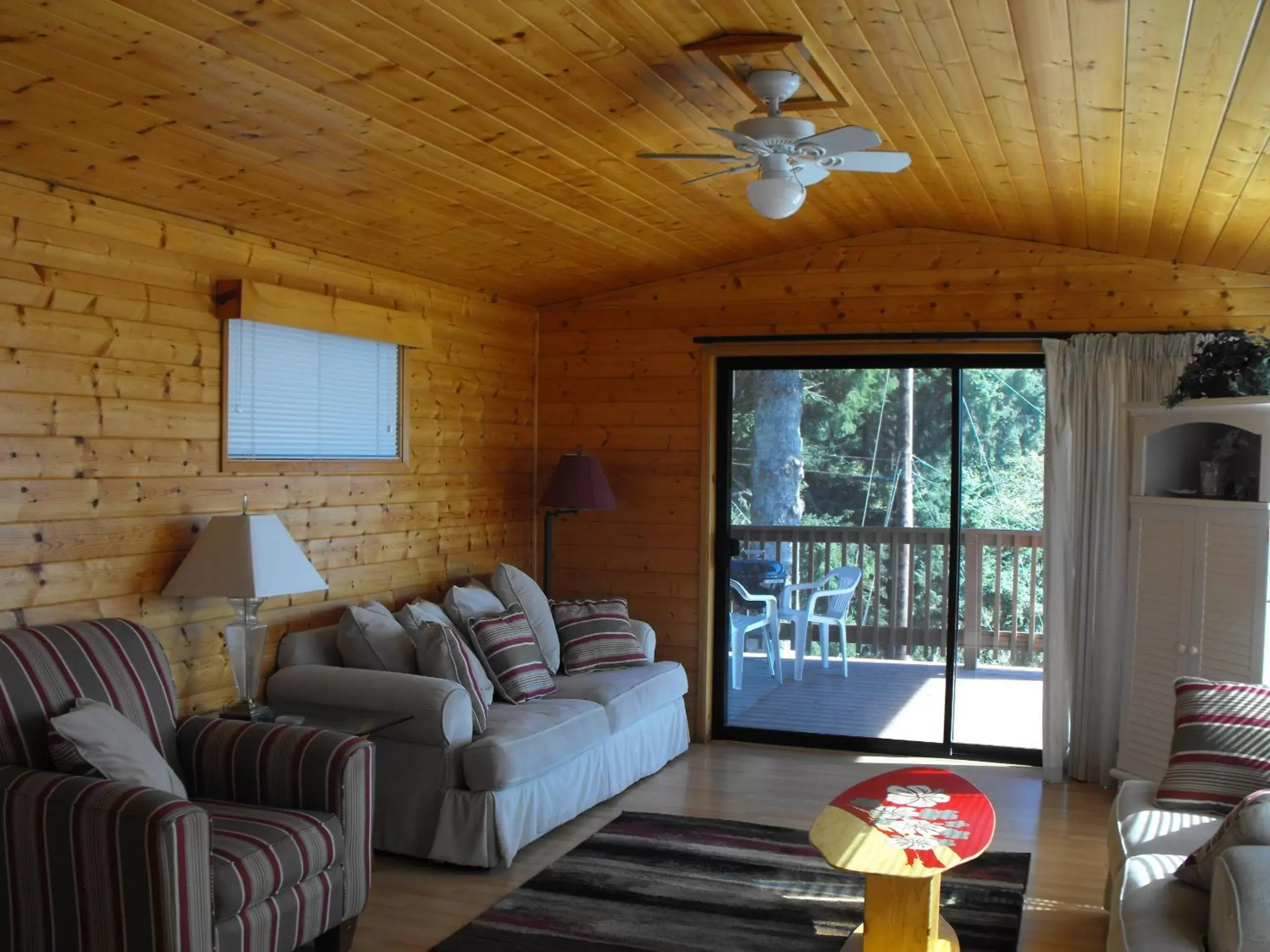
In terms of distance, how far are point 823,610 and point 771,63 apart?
3.73 metres

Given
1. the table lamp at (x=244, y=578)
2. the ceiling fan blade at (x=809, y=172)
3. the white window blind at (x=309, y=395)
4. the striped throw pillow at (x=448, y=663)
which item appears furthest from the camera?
the striped throw pillow at (x=448, y=663)

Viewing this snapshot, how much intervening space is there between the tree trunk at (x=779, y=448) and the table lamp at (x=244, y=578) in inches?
113

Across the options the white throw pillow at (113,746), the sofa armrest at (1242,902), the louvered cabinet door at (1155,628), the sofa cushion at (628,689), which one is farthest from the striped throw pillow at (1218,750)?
the white throw pillow at (113,746)

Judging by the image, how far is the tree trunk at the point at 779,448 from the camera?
21.1ft

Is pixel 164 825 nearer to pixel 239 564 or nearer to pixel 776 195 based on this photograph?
pixel 239 564

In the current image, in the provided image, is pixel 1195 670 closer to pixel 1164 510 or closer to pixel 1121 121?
pixel 1164 510

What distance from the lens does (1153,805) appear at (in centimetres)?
359

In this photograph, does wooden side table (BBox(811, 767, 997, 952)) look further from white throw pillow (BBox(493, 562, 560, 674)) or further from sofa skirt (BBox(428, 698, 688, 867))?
white throw pillow (BBox(493, 562, 560, 674))

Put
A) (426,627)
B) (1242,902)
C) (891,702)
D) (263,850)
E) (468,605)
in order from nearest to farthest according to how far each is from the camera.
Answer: (1242,902) → (263,850) → (426,627) → (468,605) → (891,702)

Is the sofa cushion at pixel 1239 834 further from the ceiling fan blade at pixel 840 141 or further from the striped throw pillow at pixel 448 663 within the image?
the striped throw pillow at pixel 448 663

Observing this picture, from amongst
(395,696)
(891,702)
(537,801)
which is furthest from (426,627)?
(891,702)

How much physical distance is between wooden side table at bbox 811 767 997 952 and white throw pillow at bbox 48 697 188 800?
71.1 inches

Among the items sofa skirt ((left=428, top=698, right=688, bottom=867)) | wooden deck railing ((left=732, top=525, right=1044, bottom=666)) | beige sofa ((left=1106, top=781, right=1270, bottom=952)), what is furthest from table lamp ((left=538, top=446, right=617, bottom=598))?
beige sofa ((left=1106, top=781, right=1270, bottom=952))

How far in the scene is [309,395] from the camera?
16.1 ft
